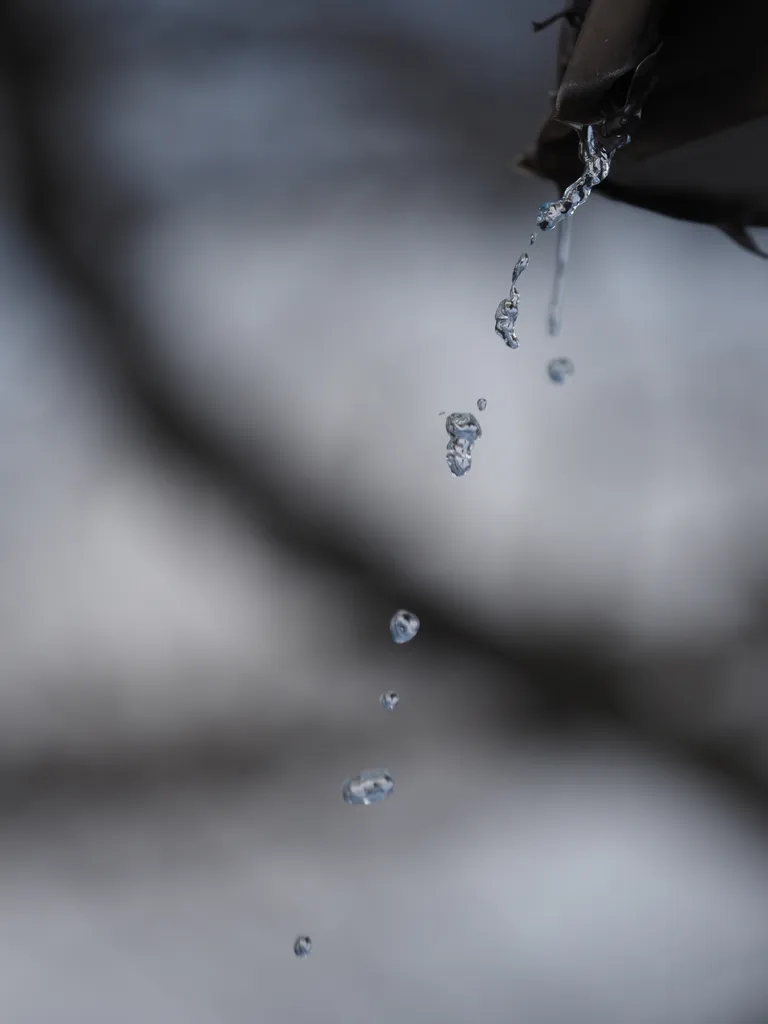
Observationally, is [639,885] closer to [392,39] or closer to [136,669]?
[136,669]

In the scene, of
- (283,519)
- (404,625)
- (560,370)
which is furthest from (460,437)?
(283,519)

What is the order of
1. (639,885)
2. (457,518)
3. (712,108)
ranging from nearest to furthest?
(712,108) → (457,518) → (639,885)

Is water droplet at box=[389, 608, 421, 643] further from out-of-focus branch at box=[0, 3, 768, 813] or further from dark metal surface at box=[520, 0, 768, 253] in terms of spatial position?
dark metal surface at box=[520, 0, 768, 253]

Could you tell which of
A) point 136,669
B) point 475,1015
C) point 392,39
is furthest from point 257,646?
point 392,39

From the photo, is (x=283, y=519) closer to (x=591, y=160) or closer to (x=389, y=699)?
(x=389, y=699)

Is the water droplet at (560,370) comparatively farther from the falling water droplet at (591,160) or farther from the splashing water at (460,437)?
the falling water droplet at (591,160)

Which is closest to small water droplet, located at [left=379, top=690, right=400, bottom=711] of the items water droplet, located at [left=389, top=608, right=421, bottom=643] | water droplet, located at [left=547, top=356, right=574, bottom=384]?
water droplet, located at [left=389, top=608, right=421, bottom=643]

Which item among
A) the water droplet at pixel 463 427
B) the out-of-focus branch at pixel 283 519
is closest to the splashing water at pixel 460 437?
the water droplet at pixel 463 427
